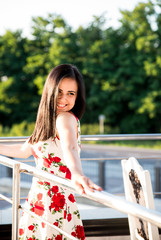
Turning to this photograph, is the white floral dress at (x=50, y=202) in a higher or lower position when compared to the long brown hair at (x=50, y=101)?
lower

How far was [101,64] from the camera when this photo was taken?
28.8m

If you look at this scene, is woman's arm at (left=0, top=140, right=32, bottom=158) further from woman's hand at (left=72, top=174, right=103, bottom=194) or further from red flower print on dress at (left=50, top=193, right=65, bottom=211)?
woman's hand at (left=72, top=174, right=103, bottom=194)

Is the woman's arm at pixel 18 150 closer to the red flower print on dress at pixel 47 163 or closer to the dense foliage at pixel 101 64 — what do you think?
the red flower print on dress at pixel 47 163

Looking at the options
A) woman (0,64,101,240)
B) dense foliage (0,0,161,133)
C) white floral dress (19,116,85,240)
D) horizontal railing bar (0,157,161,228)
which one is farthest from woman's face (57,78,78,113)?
dense foliage (0,0,161,133)

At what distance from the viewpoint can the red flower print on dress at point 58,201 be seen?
1573mm

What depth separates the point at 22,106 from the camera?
35.0 m

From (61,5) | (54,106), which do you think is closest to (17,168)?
(54,106)

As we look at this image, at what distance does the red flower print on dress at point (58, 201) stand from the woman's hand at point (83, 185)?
39 cm

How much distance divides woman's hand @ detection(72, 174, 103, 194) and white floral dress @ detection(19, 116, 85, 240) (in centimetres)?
35

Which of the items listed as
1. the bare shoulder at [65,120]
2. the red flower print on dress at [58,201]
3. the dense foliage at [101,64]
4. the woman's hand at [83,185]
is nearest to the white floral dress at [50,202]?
the red flower print on dress at [58,201]

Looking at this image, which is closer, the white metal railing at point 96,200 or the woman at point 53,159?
the white metal railing at point 96,200

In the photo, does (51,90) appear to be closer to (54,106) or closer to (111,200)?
(54,106)

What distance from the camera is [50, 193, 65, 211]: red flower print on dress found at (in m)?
1.57

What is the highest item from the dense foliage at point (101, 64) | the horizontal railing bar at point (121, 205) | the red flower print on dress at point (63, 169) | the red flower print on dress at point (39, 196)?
the dense foliage at point (101, 64)
